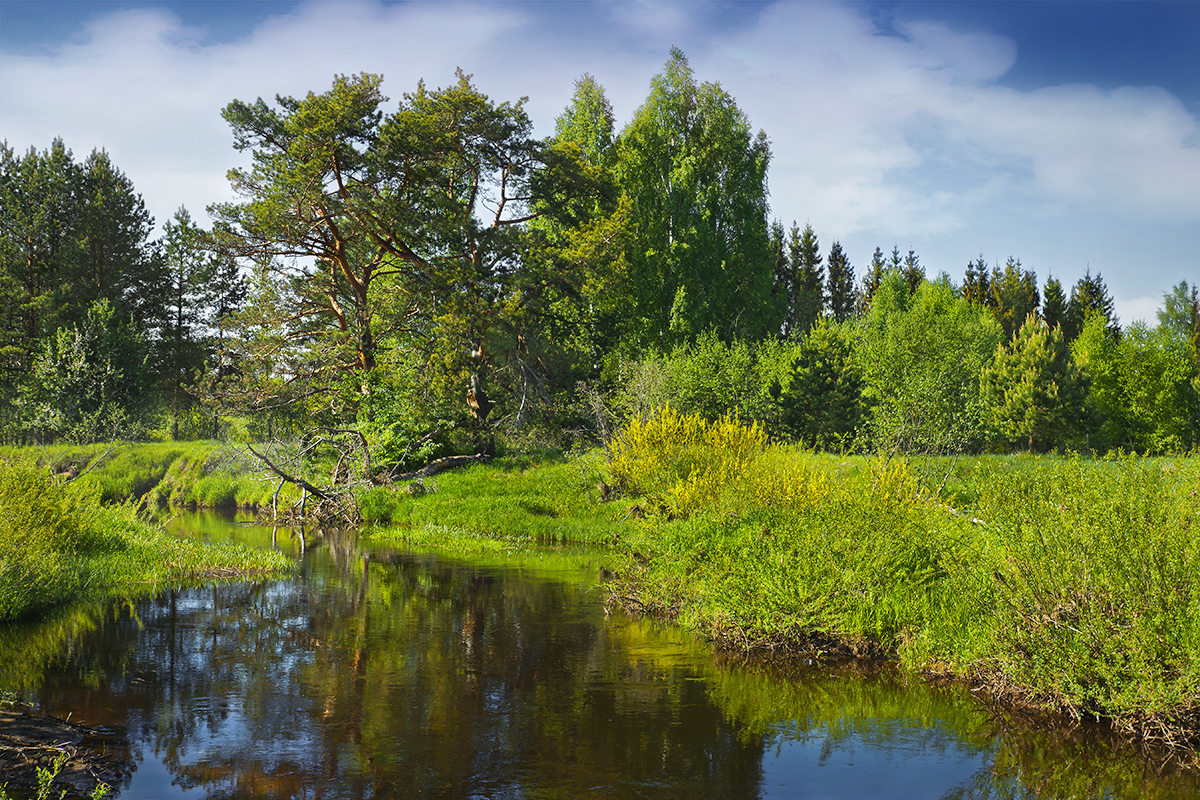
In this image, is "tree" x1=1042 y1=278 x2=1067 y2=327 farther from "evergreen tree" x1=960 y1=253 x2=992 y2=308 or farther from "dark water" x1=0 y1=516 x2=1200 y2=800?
"dark water" x1=0 y1=516 x2=1200 y2=800

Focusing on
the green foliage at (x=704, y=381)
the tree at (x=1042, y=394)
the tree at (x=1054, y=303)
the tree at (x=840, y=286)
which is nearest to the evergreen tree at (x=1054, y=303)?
the tree at (x=1054, y=303)

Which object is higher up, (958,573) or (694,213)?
(694,213)

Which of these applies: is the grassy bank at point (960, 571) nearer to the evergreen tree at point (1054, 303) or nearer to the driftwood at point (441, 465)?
the driftwood at point (441, 465)

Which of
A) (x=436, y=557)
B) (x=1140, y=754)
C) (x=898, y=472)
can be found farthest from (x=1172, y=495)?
(x=436, y=557)

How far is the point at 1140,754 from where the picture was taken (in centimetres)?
926

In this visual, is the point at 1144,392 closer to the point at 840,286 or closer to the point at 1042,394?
the point at 1042,394

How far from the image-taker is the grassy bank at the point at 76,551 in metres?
14.1

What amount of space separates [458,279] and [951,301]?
5438 centimetres

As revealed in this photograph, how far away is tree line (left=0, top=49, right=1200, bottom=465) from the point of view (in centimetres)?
3347

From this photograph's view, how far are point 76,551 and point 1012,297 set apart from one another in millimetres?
91439

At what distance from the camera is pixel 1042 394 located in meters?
48.6

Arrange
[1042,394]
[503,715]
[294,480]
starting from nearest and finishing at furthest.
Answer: [503,715]
[294,480]
[1042,394]

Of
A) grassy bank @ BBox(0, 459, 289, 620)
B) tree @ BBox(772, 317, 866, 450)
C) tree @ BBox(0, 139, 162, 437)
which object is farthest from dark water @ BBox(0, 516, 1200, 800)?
tree @ BBox(0, 139, 162, 437)

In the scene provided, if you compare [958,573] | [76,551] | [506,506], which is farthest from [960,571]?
[506,506]
